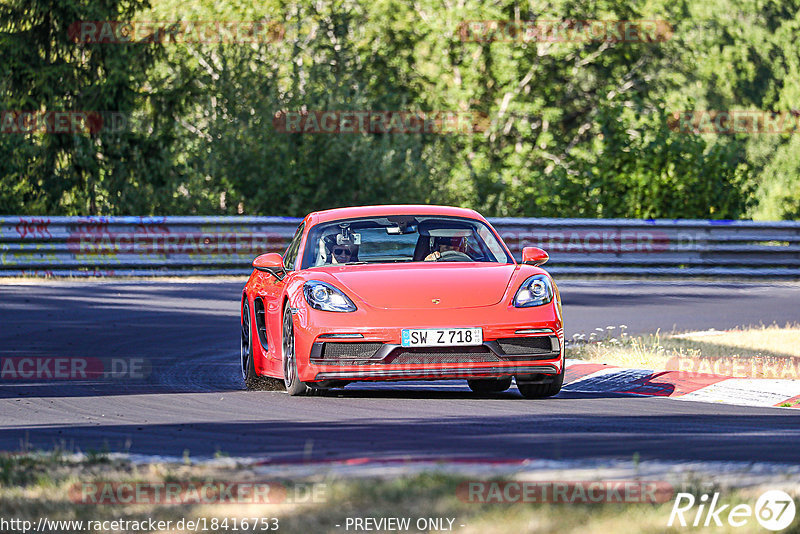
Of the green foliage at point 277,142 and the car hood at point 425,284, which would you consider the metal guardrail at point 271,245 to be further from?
the car hood at point 425,284

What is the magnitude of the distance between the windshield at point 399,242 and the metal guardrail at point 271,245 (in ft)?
41.7

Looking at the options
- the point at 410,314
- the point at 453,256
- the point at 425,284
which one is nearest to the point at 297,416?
the point at 410,314

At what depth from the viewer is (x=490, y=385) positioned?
39.0 feet

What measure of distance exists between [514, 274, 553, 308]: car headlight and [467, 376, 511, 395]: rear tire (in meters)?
1.13

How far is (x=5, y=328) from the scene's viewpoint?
16531mm

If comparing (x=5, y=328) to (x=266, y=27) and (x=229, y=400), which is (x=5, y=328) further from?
(x=266, y=27)

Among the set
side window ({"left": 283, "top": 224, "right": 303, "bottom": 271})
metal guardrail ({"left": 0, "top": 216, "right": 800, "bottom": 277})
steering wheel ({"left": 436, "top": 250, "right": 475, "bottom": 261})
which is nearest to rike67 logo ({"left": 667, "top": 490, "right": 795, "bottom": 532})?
steering wheel ({"left": 436, "top": 250, "right": 475, "bottom": 261})

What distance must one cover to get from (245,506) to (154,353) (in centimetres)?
896

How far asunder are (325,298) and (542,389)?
1.71 meters

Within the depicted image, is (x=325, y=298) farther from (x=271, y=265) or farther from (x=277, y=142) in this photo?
(x=277, y=142)

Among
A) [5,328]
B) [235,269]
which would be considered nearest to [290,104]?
[235,269]

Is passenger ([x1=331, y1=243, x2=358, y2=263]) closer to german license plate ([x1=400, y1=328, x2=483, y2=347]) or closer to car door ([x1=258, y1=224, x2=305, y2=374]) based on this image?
car door ([x1=258, y1=224, x2=305, y2=374])

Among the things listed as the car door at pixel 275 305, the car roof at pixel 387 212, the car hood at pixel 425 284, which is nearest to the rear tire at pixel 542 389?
the car hood at pixel 425 284

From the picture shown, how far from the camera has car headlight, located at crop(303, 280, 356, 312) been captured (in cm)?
1057
